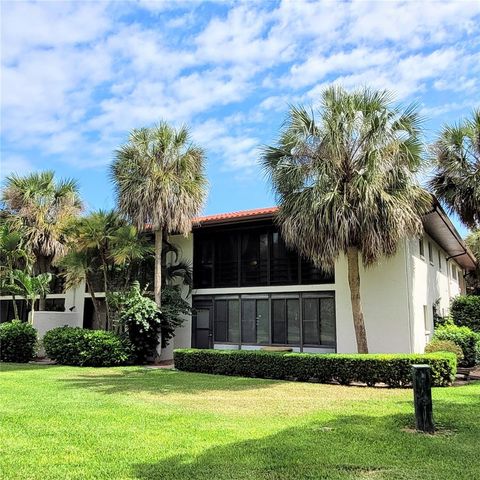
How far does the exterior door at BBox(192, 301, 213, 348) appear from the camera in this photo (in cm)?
2012

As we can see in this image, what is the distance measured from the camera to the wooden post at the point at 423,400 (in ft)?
24.3

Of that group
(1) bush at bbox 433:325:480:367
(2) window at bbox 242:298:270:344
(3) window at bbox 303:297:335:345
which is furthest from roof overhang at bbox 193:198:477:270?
(1) bush at bbox 433:325:480:367

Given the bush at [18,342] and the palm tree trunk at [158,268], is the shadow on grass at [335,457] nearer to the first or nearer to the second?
the palm tree trunk at [158,268]

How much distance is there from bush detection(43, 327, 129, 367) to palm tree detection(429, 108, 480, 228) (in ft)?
45.3

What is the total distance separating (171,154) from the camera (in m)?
18.6

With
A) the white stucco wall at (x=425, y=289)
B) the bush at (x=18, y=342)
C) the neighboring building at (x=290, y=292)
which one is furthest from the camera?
the bush at (x=18, y=342)

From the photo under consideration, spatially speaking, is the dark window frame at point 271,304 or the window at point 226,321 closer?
the dark window frame at point 271,304

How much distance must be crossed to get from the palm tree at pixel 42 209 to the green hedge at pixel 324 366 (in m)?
10.5

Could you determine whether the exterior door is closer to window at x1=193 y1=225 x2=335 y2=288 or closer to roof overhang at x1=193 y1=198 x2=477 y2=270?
window at x1=193 y1=225 x2=335 y2=288

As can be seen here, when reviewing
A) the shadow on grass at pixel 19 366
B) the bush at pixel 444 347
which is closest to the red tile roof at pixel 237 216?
the bush at pixel 444 347

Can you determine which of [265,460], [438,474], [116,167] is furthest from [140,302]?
[438,474]

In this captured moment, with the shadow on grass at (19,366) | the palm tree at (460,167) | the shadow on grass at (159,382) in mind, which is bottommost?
the shadow on grass at (19,366)

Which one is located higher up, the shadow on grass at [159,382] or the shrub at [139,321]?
the shrub at [139,321]

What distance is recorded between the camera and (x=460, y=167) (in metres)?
18.6
